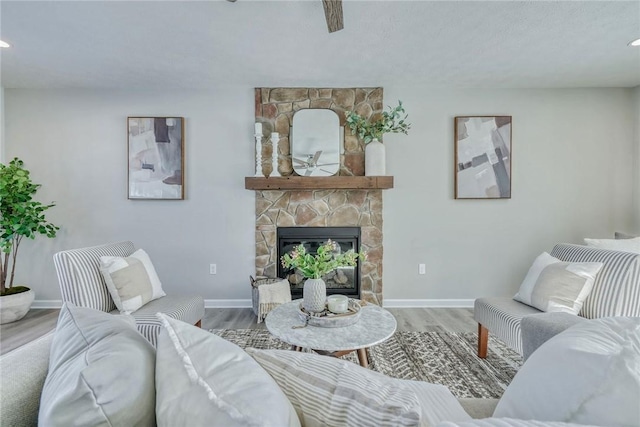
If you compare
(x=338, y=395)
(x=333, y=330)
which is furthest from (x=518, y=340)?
(x=338, y=395)

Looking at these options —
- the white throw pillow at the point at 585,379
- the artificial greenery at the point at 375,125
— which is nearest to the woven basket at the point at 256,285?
the artificial greenery at the point at 375,125

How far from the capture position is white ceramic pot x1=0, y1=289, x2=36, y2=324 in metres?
2.94

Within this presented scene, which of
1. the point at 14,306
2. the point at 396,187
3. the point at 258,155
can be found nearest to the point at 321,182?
the point at 258,155

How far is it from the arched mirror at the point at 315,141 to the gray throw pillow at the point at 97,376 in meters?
2.82

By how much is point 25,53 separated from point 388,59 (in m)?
3.17

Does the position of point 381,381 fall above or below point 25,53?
below

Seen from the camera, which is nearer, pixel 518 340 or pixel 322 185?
pixel 518 340

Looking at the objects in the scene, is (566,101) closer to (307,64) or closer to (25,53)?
(307,64)

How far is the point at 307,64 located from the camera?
2.89 m

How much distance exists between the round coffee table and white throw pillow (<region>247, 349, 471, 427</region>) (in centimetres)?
73

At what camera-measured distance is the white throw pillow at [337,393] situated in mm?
611

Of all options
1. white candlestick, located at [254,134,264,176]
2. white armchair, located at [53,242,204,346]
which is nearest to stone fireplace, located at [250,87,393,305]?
white candlestick, located at [254,134,264,176]

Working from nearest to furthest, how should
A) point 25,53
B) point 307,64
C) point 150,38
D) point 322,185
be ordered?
point 150,38 < point 25,53 < point 307,64 < point 322,185

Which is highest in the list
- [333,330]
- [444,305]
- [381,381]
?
[381,381]
